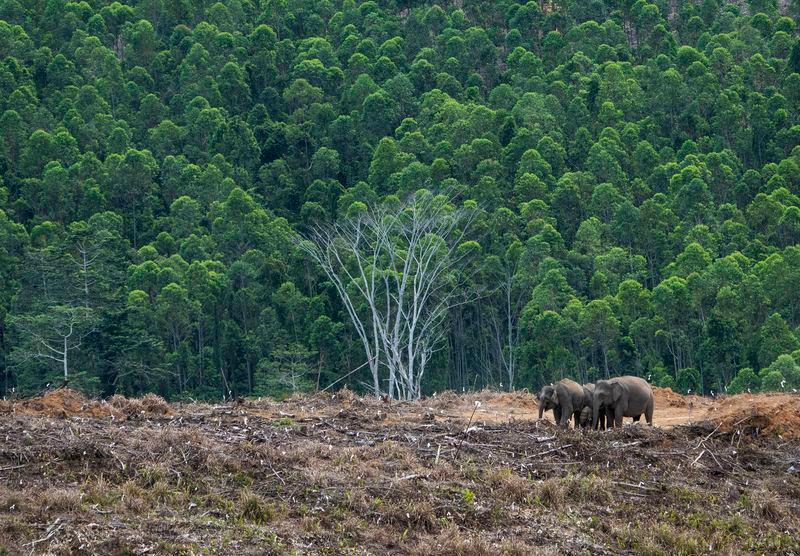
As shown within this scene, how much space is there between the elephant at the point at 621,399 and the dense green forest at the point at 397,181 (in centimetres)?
2894

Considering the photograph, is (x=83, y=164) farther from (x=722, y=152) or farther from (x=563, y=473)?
(x=563, y=473)

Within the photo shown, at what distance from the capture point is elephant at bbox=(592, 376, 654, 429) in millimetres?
20344

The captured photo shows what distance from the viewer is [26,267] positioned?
66.9 metres

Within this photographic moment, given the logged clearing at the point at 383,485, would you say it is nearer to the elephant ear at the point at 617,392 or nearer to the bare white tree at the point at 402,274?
the elephant ear at the point at 617,392

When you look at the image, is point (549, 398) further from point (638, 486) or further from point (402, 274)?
point (402, 274)

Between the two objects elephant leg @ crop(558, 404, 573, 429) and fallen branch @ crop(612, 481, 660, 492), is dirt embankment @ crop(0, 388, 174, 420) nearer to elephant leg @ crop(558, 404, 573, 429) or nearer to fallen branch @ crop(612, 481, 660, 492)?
elephant leg @ crop(558, 404, 573, 429)

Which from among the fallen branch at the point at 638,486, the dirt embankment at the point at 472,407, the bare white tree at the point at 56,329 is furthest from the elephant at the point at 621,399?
the bare white tree at the point at 56,329

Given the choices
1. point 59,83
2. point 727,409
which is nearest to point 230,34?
point 59,83

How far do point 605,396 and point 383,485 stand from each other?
661cm

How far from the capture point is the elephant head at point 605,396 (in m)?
20.3

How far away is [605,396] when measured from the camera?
2036 cm

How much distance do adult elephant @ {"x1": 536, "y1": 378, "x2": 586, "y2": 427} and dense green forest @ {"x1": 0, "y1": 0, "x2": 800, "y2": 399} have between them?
29.8 m

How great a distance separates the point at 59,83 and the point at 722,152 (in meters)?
51.4

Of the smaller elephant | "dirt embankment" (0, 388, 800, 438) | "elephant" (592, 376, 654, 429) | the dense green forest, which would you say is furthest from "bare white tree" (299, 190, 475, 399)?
"elephant" (592, 376, 654, 429)
